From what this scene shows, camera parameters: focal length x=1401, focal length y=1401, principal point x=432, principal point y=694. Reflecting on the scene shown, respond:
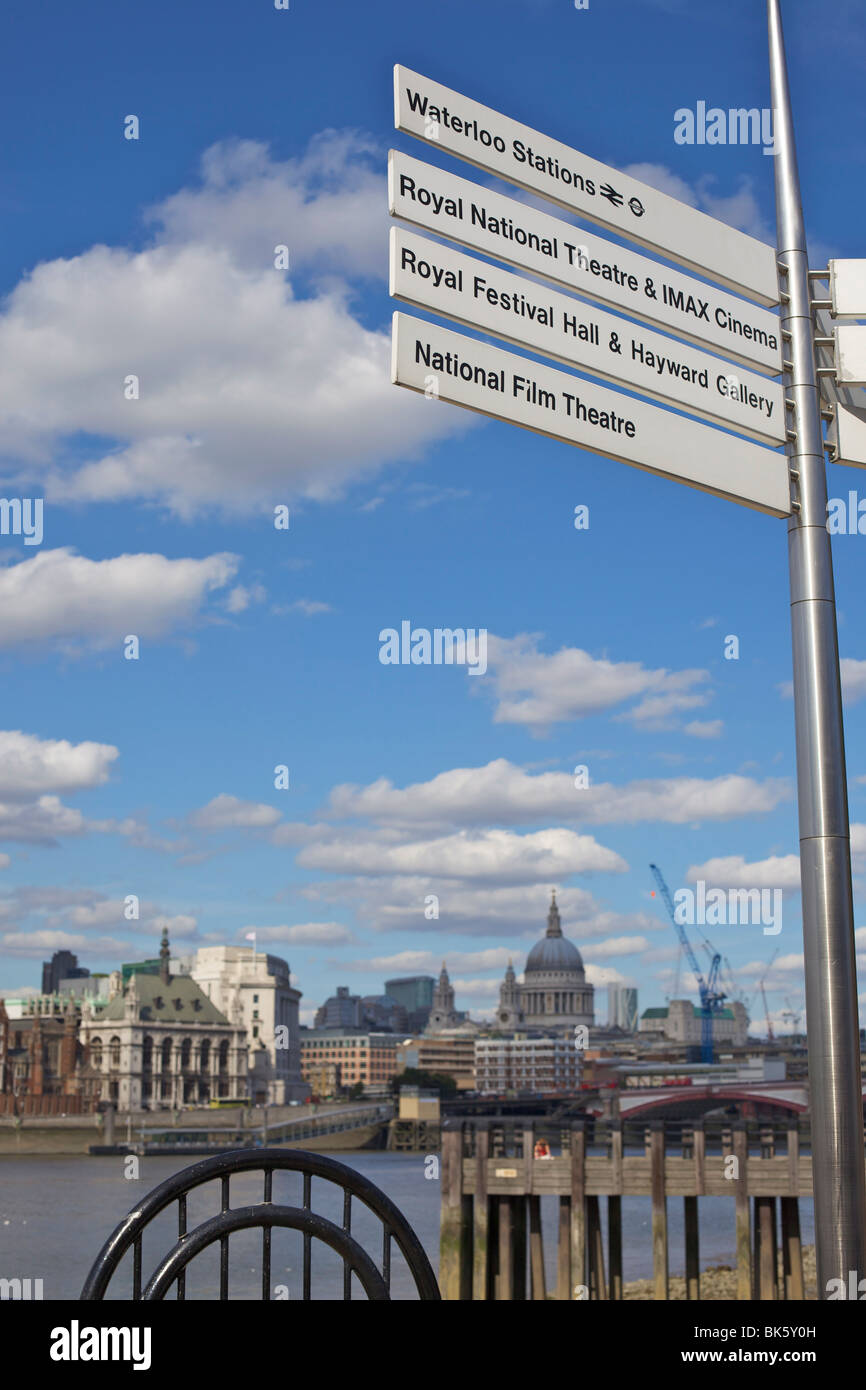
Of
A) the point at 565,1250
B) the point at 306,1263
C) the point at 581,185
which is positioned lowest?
the point at 565,1250

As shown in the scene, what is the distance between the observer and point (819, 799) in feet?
21.8

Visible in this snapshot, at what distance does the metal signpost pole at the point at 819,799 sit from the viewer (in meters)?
6.22

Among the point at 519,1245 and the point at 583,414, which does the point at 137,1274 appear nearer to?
the point at 583,414

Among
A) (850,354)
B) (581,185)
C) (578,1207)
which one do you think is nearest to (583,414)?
(581,185)

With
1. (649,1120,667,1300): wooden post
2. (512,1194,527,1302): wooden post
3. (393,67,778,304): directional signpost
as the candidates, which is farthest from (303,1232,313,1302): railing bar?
(512,1194,527,1302): wooden post

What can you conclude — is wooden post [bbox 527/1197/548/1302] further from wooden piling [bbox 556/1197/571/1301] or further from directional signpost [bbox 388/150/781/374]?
directional signpost [bbox 388/150/781/374]

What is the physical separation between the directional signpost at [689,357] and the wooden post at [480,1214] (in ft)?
67.5

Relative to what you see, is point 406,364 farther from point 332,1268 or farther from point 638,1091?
point 638,1091

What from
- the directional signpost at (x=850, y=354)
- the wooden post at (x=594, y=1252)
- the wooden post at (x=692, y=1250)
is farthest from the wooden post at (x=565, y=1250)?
the directional signpost at (x=850, y=354)

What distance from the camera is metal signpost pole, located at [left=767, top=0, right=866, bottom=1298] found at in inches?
245

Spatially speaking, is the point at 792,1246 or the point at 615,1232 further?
the point at 615,1232

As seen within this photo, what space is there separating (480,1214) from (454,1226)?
1.79 feet
